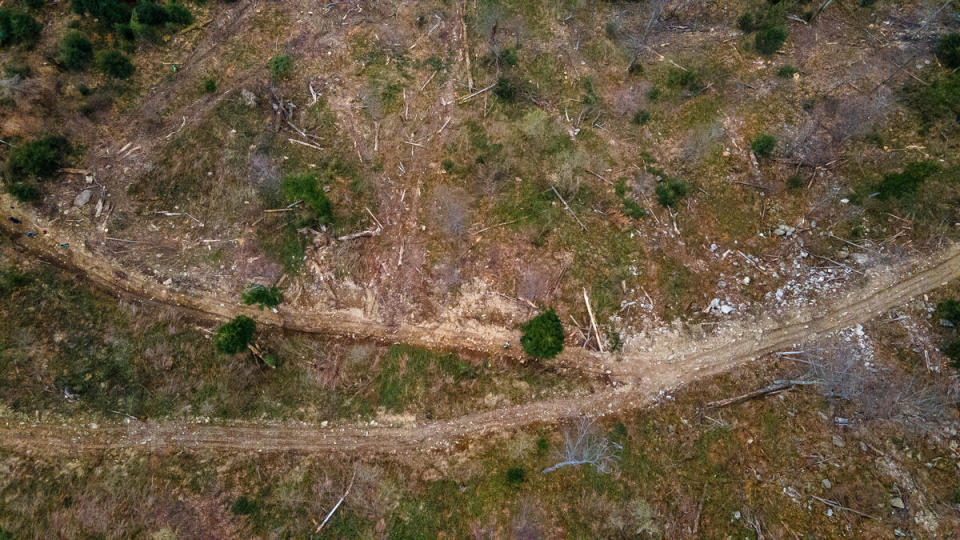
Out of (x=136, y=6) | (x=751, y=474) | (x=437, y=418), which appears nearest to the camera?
(x=751, y=474)

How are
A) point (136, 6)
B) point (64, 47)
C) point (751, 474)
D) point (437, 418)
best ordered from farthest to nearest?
point (136, 6), point (64, 47), point (437, 418), point (751, 474)

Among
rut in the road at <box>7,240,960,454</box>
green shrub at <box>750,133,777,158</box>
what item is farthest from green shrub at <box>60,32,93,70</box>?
green shrub at <box>750,133,777,158</box>

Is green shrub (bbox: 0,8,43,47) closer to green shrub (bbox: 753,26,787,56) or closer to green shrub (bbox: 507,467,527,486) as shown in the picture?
green shrub (bbox: 507,467,527,486)

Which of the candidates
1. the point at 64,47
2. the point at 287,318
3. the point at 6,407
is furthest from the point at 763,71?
the point at 6,407

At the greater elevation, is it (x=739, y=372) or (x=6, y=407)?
(x=6, y=407)

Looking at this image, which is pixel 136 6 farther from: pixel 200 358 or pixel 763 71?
pixel 763 71

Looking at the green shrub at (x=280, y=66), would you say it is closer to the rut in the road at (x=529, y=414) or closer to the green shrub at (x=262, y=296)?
Answer: the green shrub at (x=262, y=296)

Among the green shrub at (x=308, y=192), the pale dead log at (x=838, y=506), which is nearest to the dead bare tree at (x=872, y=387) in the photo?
the pale dead log at (x=838, y=506)
